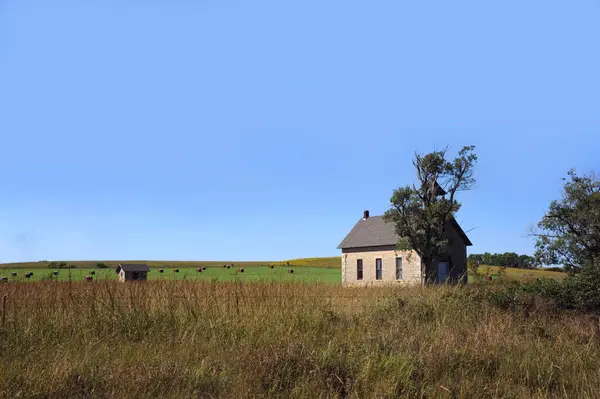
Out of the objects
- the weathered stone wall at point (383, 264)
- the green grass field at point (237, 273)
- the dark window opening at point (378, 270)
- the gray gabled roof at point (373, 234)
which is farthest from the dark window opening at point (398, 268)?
the green grass field at point (237, 273)

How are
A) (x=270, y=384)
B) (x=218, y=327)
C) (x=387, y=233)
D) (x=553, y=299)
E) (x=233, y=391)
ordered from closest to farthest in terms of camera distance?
(x=233, y=391)
(x=270, y=384)
(x=218, y=327)
(x=553, y=299)
(x=387, y=233)

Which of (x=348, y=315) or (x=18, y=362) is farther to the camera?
(x=348, y=315)

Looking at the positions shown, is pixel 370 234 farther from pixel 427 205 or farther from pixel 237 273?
pixel 237 273

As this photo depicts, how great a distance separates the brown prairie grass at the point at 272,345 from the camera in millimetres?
6180

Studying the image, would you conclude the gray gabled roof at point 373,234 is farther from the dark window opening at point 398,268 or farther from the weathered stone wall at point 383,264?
the dark window opening at point 398,268

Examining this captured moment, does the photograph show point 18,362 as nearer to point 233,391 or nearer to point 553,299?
point 233,391

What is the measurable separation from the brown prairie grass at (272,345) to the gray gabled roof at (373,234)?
94.0 feet

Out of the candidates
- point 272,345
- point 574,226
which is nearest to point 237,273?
point 272,345

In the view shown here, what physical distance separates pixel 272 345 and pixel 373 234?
37179 millimetres

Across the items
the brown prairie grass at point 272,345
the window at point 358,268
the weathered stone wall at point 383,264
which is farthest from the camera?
the window at point 358,268

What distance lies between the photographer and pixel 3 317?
974cm

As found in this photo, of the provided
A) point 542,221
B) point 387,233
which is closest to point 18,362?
point 542,221

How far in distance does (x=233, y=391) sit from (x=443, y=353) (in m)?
3.38

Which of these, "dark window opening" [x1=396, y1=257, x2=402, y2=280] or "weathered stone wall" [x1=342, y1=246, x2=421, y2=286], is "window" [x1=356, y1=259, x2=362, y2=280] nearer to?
"weathered stone wall" [x1=342, y1=246, x2=421, y2=286]
